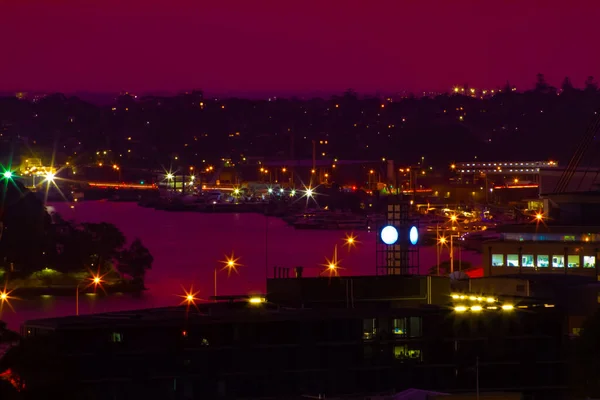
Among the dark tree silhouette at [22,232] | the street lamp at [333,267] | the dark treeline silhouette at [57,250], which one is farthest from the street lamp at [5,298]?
the street lamp at [333,267]

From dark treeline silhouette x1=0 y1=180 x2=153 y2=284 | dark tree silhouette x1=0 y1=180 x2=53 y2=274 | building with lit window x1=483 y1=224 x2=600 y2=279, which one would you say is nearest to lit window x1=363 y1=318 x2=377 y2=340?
building with lit window x1=483 y1=224 x2=600 y2=279

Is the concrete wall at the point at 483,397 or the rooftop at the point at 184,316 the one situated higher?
the rooftop at the point at 184,316

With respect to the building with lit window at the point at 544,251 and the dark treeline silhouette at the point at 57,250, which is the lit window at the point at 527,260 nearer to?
the building with lit window at the point at 544,251

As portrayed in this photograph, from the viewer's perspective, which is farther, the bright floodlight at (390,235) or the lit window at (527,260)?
the lit window at (527,260)

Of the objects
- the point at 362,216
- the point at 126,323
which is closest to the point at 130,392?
the point at 126,323

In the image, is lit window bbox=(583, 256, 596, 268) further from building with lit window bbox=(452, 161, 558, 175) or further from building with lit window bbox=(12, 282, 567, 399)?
building with lit window bbox=(452, 161, 558, 175)

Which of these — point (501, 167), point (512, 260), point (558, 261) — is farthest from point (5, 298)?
point (501, 167)
